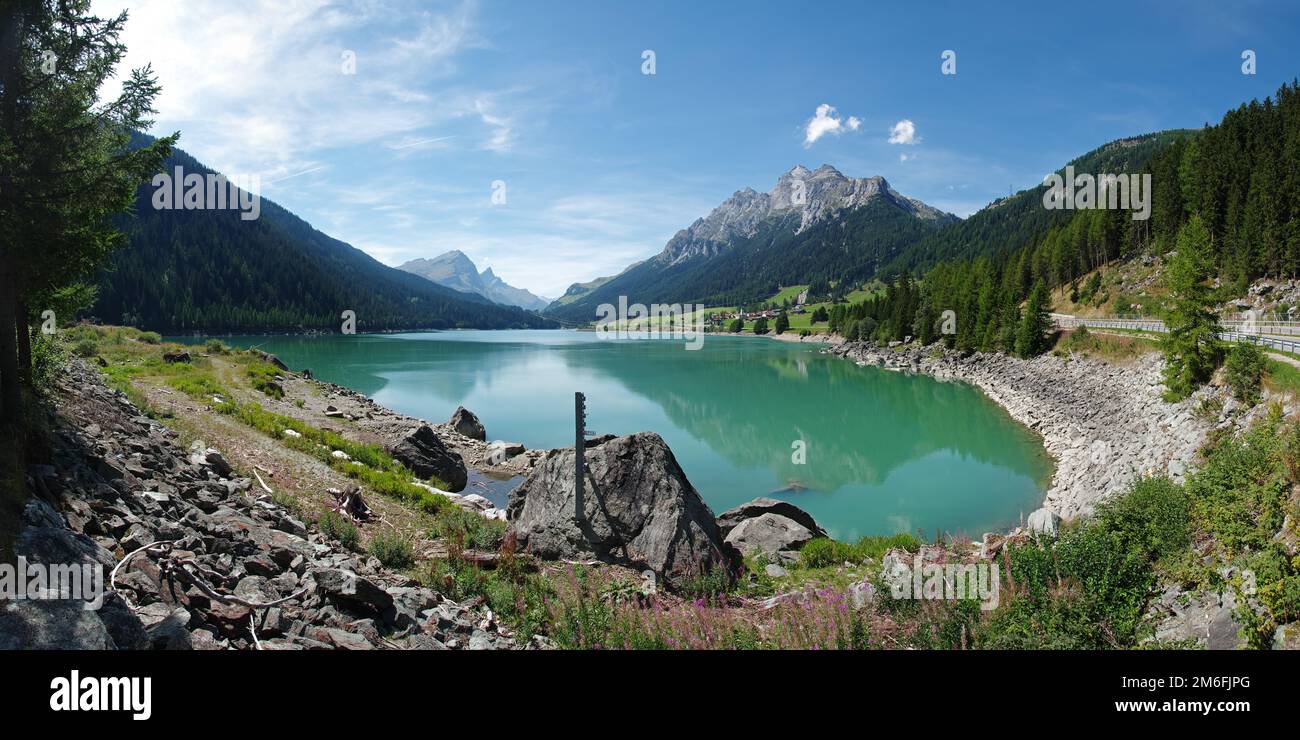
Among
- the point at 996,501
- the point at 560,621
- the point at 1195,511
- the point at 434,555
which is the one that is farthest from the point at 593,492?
the point at 996,501

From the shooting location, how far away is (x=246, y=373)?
34625 millimetres

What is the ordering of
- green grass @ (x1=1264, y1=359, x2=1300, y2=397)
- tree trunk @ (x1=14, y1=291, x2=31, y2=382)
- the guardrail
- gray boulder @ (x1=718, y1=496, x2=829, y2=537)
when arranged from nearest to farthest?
tree trunk @ (x1=14, y1=291, x2=31, y2=382)
green grass @ (x1=1264, y1=359, x2=1300, y2=397)
gray boulder @ (x1=718, y1=496, x2=829, y2=537)
the guardrail

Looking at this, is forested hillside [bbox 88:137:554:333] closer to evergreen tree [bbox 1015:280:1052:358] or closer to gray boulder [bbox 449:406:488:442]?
gray boulder [bbox 449:406:488:442]

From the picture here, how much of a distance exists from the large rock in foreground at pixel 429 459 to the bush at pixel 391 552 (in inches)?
406

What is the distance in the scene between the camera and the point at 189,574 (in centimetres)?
648

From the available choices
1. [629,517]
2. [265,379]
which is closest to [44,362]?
[629,517]

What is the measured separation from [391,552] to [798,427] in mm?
30462

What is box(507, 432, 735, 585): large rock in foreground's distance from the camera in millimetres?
11250

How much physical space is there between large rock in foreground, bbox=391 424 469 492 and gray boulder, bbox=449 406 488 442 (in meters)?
7.82

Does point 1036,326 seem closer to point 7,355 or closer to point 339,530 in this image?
point 339,530

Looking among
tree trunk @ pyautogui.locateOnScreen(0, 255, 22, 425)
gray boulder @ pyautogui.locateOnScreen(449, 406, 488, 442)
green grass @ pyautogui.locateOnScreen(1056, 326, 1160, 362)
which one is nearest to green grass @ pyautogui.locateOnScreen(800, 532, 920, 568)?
tree trunk @ pyautogui.locateOnScreen(0, 255, 22, 425)

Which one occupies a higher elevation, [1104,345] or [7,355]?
[1104,345]

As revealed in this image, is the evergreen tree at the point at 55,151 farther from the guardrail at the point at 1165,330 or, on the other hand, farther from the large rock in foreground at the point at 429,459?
the guardrail at the point at 1165,330
